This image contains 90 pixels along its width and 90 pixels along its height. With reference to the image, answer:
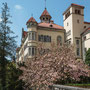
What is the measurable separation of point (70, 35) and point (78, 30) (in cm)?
236

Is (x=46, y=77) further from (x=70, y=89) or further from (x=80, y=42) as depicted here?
(x=80, y=42)

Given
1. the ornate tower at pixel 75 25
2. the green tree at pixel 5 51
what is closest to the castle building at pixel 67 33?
the ornate tower at pixel 75 25

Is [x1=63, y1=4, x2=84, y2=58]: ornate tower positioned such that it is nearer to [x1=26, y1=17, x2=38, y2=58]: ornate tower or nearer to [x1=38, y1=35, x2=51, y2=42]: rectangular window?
[x1=38, y1=35, x2=51, y2=42]: rectangular window

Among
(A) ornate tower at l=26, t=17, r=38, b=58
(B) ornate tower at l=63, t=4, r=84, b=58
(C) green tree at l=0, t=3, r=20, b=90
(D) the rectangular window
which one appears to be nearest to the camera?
(C) green tree at l=0, t=3, r=20, b=90

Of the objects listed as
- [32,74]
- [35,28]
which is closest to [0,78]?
[32,74]

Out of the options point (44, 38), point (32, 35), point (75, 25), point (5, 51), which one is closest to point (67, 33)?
point (75, 25)

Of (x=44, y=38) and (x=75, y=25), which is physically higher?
(x=75, y=25)

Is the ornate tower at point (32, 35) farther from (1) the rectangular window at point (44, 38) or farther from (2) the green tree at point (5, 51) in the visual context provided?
(2) the green tree at point (5, 51)

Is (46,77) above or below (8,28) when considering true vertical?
below

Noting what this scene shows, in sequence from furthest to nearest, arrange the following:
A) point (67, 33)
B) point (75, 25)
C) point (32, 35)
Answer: point (67, 33) < point (75, 25) < point (32, 35)

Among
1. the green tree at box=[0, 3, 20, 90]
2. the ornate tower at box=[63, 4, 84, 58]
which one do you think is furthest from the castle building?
the green tree at box=[0, 3, 20, 90]

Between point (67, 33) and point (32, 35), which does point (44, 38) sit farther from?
point (67, 33)

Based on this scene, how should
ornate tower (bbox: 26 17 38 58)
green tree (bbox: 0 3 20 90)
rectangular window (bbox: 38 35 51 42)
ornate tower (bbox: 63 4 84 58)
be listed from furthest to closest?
rectangular window (bbox: 38 35 51 42)
ornate tower (bbox: 63 4 84 58)
ornate tower (bbox: 26 17 38 58)
green tree (bbox: 0 3 20 90)

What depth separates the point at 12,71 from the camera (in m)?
19.4
